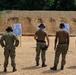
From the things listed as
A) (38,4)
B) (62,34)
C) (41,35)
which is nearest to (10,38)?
(41,35)

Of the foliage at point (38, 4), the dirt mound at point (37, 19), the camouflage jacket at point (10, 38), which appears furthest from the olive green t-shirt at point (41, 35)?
the foliage at point (38, 4)

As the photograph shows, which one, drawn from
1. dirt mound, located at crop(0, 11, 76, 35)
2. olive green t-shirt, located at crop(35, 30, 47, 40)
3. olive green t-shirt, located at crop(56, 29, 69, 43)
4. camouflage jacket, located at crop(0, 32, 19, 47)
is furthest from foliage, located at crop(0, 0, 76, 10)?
camouflage jacket, located at crop(0, 32, 19, 47)

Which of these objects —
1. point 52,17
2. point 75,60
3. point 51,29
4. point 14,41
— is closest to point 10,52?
point 14,41

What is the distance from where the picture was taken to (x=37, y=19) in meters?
48.2

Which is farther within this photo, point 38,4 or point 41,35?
point 38,4

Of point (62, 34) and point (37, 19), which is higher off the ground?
point (37, 19)

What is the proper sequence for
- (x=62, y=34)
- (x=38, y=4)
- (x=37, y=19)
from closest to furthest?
(x=62, y=34) < (x=37, y=19) < (x=38, y=4)

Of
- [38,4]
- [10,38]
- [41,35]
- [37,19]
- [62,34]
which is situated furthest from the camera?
[38,4]

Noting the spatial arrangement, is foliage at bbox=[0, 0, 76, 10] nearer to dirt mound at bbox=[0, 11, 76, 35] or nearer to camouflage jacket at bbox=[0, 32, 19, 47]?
dirt mound at bbox=[0, 11, 76, 35]

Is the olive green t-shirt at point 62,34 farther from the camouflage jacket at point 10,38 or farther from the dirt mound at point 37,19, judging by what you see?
the dirt mound at point 37,19

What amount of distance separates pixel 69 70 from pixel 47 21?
3348cm

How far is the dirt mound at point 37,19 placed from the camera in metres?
46.3

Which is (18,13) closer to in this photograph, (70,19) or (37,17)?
(37,17)

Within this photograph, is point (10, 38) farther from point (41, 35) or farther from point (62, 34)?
point (62, 34)
